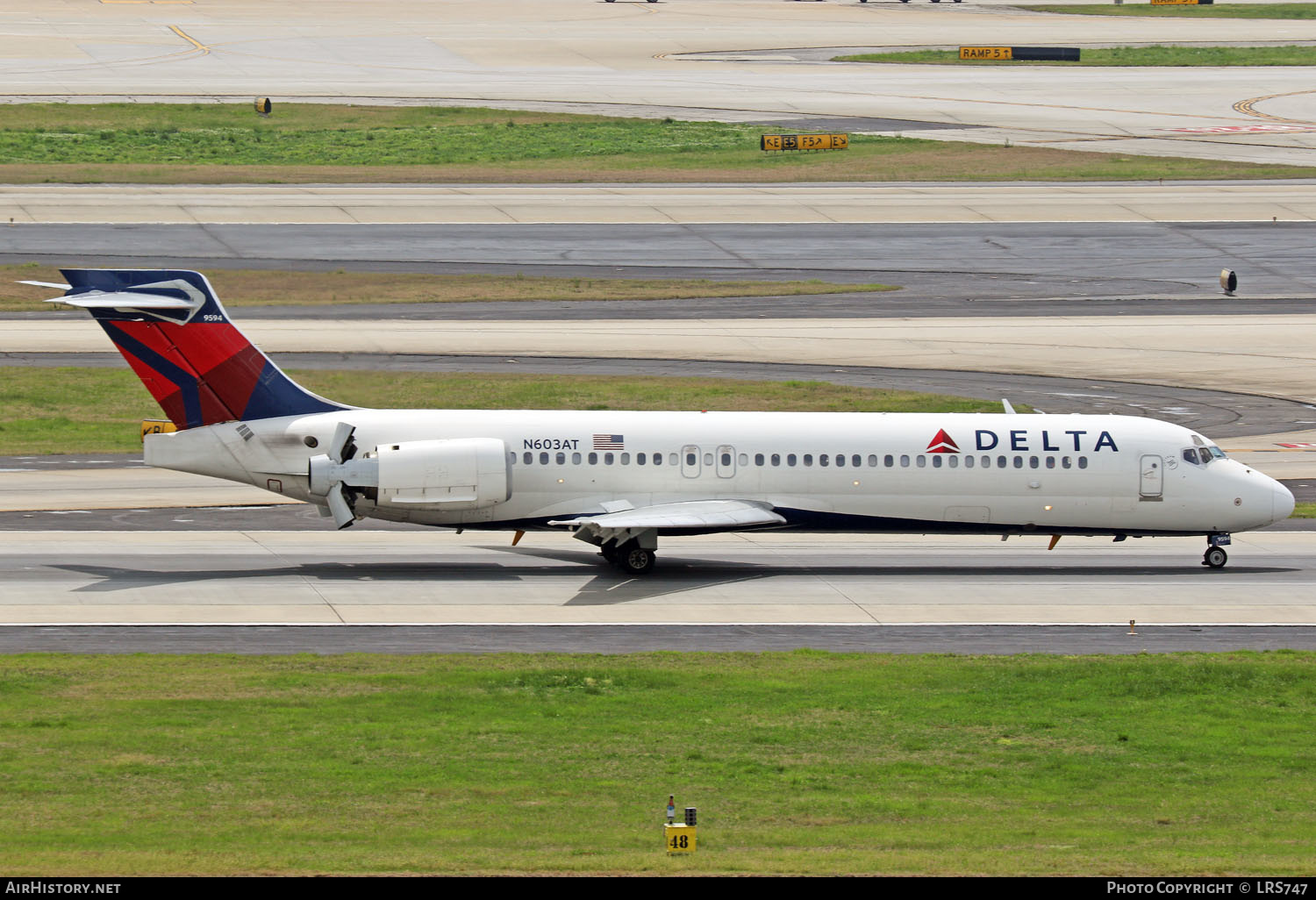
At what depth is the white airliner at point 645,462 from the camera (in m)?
38.1

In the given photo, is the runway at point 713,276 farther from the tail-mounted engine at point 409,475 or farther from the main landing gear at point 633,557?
the tail-mounted engine at point 409,475

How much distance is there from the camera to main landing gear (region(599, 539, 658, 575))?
38.8 meters

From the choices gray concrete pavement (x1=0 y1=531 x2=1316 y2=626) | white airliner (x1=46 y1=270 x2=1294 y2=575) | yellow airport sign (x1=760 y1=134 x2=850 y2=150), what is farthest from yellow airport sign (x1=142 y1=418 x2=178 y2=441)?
yellow airport sign (x1=760 y1=134 x2=850 y2=150)

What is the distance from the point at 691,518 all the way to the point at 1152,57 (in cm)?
11770

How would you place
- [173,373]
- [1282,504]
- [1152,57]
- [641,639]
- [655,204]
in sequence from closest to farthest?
1. [641,639]
2. [173,373]
3. [1282,504]
4. [655,204]
5. [1152,57]

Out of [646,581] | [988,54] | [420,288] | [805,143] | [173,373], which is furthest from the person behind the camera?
[988,54]

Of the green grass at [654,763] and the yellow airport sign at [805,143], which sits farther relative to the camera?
the yellow airport sign at [805,143]

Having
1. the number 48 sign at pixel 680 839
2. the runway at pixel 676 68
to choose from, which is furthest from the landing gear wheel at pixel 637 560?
the runway at pixel 676 68

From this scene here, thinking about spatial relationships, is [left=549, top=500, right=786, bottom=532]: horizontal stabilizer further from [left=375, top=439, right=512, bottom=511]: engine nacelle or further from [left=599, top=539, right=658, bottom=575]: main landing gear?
[left=375, top=439, right=512, bottom=511]: engine nacelle

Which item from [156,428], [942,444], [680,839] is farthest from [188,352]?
[680,839]

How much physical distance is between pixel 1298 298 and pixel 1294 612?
44.1 metres

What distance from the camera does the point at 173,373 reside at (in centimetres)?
3828

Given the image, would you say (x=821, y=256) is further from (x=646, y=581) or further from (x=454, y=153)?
(x=646, y=581)

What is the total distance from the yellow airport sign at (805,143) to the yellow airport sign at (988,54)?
41.0 meters
